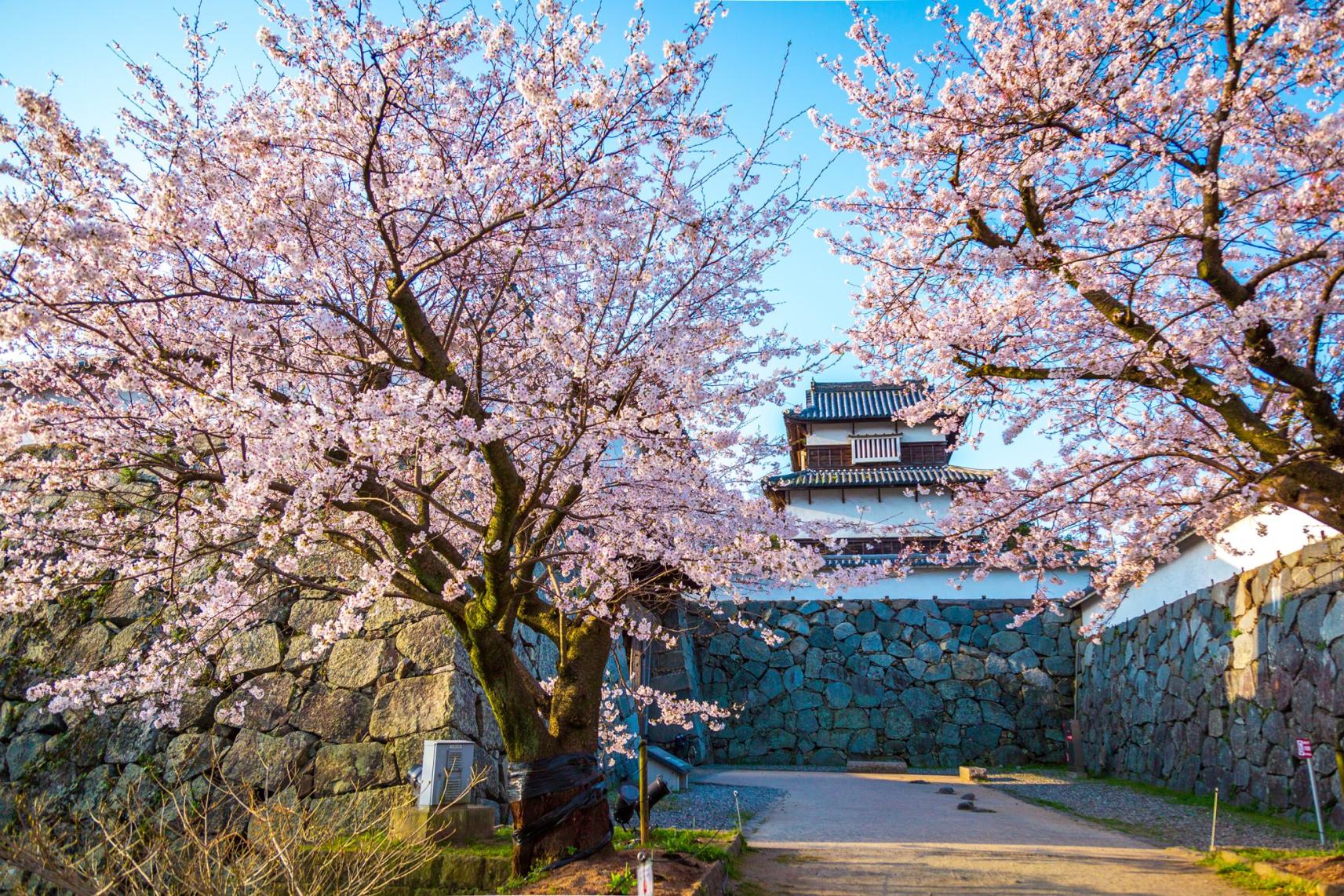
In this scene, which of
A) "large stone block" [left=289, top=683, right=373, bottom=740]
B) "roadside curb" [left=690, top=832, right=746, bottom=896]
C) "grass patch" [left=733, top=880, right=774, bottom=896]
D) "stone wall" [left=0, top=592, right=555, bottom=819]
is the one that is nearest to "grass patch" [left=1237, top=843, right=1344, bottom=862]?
"grass patch" [left=733, top=880, right=774, bottom=896]

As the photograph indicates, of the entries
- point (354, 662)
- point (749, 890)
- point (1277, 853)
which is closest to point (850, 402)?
point (1277, 853)

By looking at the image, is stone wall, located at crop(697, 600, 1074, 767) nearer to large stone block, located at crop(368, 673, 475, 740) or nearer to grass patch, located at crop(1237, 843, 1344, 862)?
grass patch, located at crop(1237, 843, 1344, 862)

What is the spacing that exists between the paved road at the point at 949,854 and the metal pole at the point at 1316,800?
1228 millimetres

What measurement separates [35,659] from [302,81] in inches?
293

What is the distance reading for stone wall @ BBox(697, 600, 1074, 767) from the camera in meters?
15.0

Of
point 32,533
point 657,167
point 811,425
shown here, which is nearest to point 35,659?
point 32,533

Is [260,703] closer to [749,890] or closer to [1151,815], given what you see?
[749,890]

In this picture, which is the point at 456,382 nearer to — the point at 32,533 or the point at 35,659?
the point at 32,533

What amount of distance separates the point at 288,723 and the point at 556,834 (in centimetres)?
386

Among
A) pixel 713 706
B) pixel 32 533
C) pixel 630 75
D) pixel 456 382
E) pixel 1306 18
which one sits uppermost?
pixel 1306 18

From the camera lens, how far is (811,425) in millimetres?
22969

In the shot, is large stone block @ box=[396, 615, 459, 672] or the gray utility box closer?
the gray utility box

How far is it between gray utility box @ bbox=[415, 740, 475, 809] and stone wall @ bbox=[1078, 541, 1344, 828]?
762 centimetres

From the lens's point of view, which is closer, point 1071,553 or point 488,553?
point 488,553
